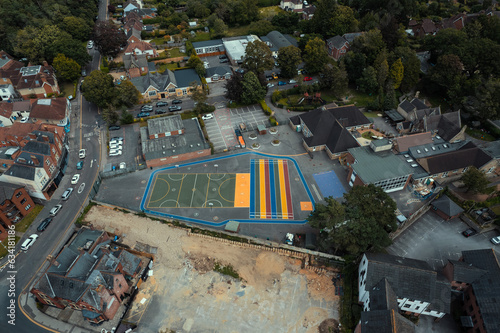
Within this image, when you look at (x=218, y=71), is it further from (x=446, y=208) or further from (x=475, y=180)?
(x=475, y=180)

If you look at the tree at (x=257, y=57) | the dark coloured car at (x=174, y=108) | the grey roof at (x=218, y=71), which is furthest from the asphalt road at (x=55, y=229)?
the tree at (x=257, y=57)

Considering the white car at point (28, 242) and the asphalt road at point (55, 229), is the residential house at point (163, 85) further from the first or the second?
the white car at point (28, 242)

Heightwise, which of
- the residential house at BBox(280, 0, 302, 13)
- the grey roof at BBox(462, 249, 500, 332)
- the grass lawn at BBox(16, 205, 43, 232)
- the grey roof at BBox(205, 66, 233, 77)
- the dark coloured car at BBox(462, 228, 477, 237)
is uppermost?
the residential house at BBox(280, 0, 302, 13)

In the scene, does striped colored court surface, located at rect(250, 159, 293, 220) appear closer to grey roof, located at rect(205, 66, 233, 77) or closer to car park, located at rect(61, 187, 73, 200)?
car park, located at rect(61, 187, 73, 200)

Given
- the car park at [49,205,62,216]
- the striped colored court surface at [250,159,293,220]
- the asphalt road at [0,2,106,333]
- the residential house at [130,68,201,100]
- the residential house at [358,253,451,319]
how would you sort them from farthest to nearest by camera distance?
the residential house at [130,68,201,100], the striped colored court surface at [250,159,293,220], the car park at [49,205,62,216], the asphalt road at [0,2,106,333], the residential house at [358,253,451,319]

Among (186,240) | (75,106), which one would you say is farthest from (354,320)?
(75,106)

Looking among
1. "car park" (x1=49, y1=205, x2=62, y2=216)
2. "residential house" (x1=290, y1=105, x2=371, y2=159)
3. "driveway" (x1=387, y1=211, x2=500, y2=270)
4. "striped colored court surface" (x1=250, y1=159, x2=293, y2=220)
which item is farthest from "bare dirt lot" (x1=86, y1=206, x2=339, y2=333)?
"residential house" (x1=290, y1=105, x2=371, y2=159)

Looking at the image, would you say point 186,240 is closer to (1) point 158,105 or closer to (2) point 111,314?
(2) point 111,314
